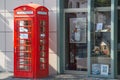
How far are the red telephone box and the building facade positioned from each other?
1.78ft

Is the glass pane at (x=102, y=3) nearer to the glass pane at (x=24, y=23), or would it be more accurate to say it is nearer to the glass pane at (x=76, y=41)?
the glass pane at (x=76, y=41)

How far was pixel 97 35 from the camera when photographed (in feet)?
37.5

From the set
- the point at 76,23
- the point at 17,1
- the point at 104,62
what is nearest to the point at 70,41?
the point at 76,23

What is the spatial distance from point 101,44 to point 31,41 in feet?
7.90

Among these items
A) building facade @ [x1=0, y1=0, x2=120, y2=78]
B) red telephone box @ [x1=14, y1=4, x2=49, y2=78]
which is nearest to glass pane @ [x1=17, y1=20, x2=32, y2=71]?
red telephone box @ [x1=14, y1=4, x2=49, y2=78]

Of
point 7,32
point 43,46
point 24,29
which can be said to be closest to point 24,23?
point 24,29

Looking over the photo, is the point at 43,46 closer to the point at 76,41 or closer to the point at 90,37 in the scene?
the point at 76,41

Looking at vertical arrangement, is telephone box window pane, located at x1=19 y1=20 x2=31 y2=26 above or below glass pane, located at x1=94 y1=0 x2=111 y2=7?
below

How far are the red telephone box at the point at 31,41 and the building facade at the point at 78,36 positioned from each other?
543 mm

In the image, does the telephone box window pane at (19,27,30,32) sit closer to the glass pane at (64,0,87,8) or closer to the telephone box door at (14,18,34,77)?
the telephone box door at (14,18,34,77)

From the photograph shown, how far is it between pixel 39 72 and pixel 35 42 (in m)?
1.03

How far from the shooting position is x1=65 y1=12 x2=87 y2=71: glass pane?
38.3ft

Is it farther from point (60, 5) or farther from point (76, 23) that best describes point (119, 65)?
point (60, 5)

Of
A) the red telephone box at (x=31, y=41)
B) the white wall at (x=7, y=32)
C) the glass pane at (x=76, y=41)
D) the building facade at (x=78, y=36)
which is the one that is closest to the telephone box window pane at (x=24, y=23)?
the red telephone box at (x=31, y=41)
